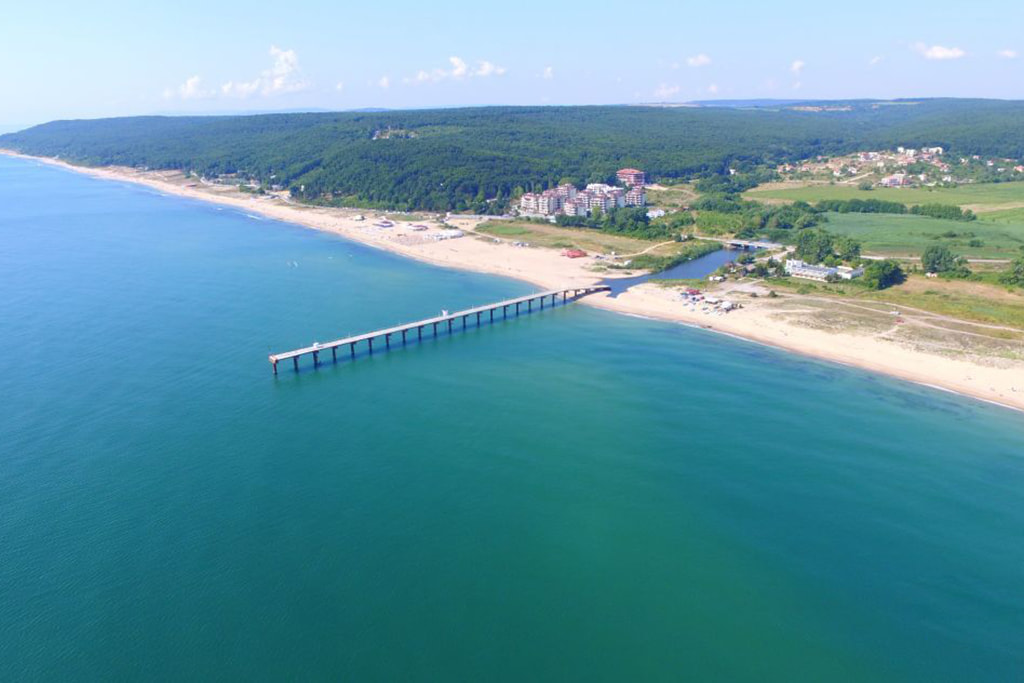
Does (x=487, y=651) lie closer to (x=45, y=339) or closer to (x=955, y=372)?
(x=955, y=372)

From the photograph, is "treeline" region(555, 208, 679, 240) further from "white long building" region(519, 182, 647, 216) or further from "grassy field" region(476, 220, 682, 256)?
"white long building" region(519, 182, 647, 216)

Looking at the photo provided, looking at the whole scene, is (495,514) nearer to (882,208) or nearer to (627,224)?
(627,224)

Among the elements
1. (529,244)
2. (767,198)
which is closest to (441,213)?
(529,244)

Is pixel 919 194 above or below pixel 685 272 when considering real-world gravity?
above

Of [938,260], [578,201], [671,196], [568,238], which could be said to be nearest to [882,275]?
[938,260]

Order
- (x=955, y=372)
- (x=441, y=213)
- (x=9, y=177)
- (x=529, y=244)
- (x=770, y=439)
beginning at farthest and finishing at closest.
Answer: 1. (x=9, y=177)
2. (x=441, y=213)
3. (x=529, y=244)
4. (x=955, y=372)
5. (x=770, y=439)

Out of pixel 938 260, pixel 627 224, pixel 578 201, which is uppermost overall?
pixel 578 201

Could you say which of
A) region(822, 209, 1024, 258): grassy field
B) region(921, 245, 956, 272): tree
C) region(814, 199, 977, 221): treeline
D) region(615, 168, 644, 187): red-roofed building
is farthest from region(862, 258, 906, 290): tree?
region(615, 168, 644, 187): red-roofed building
